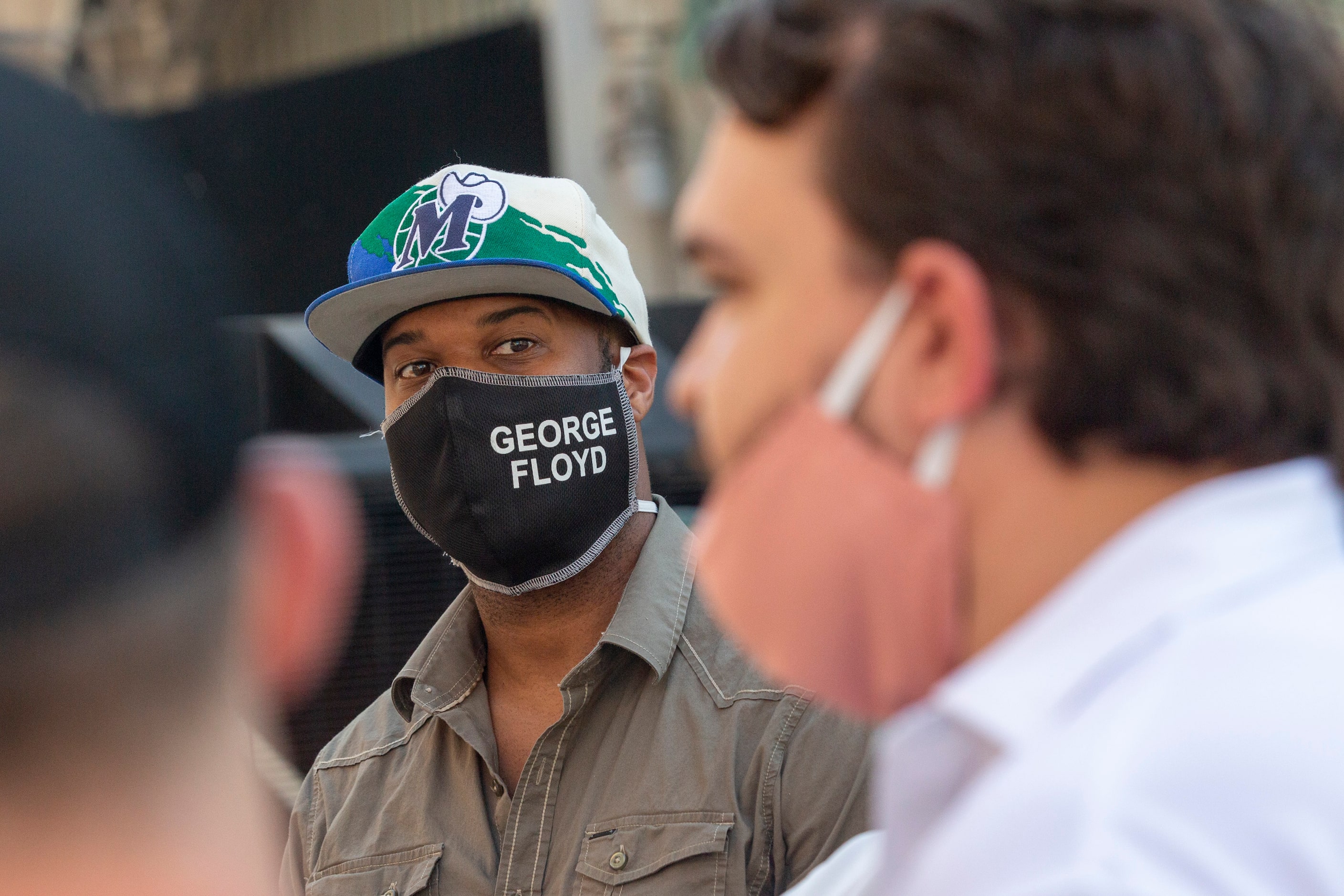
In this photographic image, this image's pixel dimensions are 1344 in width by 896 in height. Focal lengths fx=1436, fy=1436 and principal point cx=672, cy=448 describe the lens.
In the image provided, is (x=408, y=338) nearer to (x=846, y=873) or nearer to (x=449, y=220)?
(x=449, y=220)

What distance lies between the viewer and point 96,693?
1015 millimetres

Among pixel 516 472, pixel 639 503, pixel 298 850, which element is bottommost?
pixel 298 850

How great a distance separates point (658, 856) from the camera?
2.51m

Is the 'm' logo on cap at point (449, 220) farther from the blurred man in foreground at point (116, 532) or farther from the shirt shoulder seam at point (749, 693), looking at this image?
the blurred man in foreground at point (116, 532)

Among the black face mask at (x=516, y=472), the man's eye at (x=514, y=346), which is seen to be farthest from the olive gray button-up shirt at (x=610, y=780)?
the man's eye at (x=514, y=346)

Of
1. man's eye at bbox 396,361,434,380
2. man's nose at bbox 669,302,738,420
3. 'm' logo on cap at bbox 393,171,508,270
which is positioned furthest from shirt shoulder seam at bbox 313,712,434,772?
man's nose at bbox 669,302,738,420

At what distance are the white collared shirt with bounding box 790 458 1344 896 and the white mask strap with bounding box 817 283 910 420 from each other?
0.92 ft

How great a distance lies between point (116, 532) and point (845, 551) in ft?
2.46

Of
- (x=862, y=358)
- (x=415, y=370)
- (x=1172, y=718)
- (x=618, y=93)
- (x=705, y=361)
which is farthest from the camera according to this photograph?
(x=618, y=93)

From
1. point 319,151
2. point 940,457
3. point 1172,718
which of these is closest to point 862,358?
point 940,457

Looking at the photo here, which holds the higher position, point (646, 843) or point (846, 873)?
point (846, 873)

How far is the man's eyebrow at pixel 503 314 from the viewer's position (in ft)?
9.66

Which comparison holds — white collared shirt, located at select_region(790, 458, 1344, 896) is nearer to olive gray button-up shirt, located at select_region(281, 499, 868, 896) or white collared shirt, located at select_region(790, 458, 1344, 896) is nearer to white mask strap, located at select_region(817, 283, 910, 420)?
white mask strap, located at select_region(817, 283, 910, 420)

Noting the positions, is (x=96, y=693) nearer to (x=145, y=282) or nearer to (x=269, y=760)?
(x=145, y=282)
